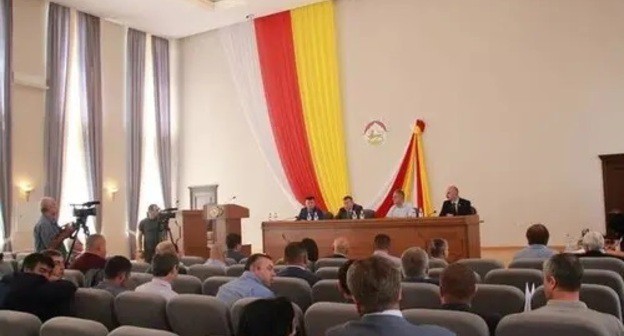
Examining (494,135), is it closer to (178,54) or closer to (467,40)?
(467,40)

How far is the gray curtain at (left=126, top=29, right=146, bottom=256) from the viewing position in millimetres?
13312

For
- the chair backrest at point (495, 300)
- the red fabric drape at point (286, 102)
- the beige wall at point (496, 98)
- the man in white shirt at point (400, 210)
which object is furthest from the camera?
the red fabric drape at point (286, 102)

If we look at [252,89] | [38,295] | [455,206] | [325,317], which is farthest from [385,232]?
[252,89]

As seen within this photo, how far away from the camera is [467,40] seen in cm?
1099

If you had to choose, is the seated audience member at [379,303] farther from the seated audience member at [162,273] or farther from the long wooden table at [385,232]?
the long wooden table at [385,232]

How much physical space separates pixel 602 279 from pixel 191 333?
2.57 metres

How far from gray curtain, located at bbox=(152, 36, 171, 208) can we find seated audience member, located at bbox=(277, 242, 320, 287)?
9655 mm

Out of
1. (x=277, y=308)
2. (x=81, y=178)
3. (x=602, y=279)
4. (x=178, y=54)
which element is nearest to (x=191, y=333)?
(x=277, y=308)

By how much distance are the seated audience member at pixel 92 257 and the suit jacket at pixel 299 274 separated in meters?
1.84

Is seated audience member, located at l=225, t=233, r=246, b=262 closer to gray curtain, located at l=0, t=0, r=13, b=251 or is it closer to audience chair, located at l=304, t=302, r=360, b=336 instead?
audience chair, located at l=304, t=302, r=360, b=336

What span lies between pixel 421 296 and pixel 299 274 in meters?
1.32

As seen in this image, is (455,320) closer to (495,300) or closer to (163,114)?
(495,300)

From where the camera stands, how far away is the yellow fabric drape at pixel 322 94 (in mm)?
12336

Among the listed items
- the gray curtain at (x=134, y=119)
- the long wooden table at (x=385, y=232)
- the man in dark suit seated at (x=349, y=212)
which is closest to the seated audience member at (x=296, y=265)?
the long wooden table at (x=385, y=232)
